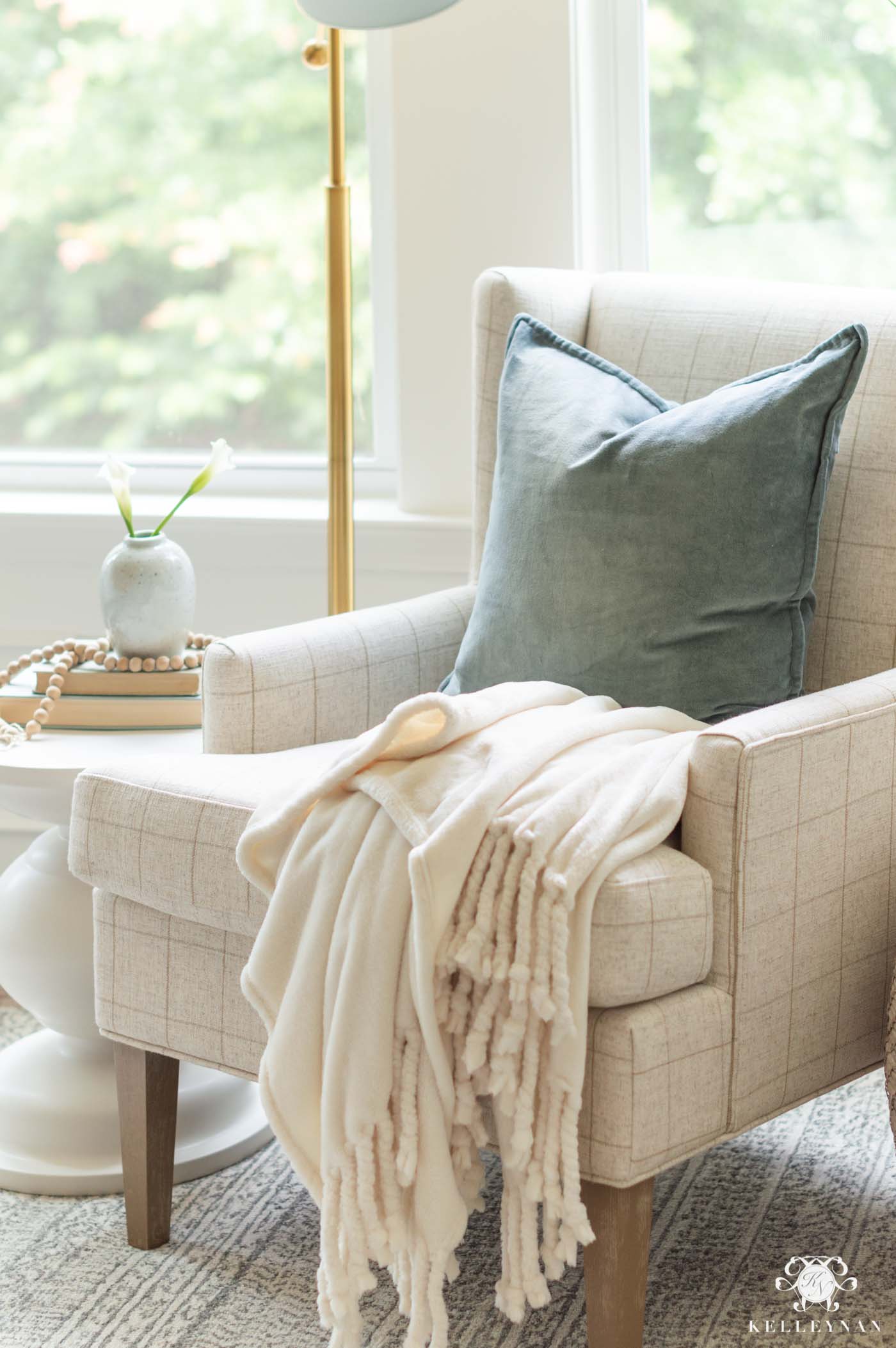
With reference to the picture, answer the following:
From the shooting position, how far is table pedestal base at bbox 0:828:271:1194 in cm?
180

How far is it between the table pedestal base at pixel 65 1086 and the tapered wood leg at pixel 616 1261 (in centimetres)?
64

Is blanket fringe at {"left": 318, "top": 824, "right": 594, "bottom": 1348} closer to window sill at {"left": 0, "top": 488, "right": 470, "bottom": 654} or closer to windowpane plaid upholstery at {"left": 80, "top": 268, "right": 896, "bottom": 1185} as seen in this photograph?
windowpane plaid upholstery at {"left": 80, "top": 268, "right": 896, "bottom": 1185}

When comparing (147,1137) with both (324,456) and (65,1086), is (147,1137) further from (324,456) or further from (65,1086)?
(324,456)

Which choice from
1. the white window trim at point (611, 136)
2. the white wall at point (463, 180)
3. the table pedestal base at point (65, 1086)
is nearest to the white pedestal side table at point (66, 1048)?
the table pedestal base at point (65, 1086)

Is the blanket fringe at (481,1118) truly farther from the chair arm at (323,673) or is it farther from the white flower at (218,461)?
the white flower at (218,461)

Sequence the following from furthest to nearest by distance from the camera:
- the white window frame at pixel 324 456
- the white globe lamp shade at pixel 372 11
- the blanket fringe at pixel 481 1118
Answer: the white window frame at pixel 324 456 < the white globe lamp shade at pixel 372 11 < the blanket fringe at pixel 481 1118

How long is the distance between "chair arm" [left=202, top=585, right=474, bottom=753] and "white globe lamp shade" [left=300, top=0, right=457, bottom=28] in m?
0.71

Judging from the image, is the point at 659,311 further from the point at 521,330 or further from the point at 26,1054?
the point at 26,1054

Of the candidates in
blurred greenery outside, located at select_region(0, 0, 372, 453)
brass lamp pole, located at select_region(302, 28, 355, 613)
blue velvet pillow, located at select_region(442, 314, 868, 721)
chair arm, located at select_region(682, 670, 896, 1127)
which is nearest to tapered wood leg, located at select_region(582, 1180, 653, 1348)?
chair arm, located at select_region(682, 670, 896, 1127)

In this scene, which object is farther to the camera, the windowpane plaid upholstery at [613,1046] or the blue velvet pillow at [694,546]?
the blue velvet pillow at [694,546]

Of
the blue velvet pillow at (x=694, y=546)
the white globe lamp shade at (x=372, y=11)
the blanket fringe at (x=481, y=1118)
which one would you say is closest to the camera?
the blanket fringe at (x=481, y=1118)

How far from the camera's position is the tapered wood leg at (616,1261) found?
131cm

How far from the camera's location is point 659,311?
1959 mm

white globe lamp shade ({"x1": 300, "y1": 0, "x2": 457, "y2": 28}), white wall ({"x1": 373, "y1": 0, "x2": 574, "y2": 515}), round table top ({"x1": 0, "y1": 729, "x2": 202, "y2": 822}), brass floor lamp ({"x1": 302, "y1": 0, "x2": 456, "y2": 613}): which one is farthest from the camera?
white wall ({"x1": 373, "y1": 0, "x2": 574, "y2": 515})
